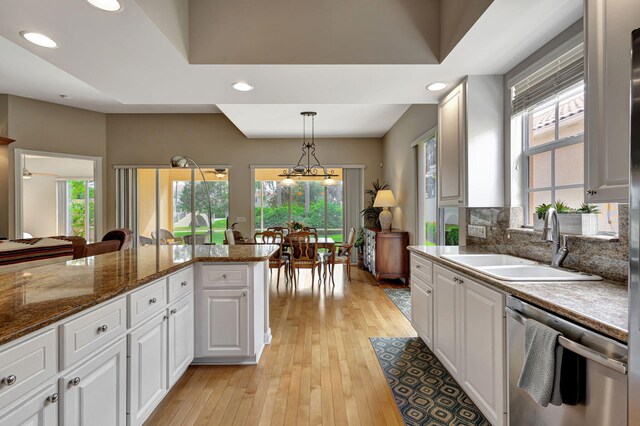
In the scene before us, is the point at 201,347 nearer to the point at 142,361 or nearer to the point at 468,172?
the point at 142,361

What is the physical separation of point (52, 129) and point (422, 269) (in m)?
6.43

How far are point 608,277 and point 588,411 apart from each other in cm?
80

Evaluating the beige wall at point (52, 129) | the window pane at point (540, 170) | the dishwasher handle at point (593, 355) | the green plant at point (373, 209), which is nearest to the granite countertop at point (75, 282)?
the dishwasher handle at point (593, 355)

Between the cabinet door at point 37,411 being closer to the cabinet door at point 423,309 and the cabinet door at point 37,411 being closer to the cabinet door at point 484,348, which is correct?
the cabinet door at point 484,348

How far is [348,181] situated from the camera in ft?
22.6

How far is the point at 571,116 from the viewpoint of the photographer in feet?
6.45

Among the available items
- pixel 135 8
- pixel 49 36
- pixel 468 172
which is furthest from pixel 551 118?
pixel 49 36

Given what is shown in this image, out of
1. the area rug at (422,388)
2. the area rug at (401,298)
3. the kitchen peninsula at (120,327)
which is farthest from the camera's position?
the area rug at (401,298)

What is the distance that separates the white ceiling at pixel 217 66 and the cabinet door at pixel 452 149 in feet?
0.59

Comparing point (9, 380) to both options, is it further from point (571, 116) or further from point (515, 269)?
point (571, 116)

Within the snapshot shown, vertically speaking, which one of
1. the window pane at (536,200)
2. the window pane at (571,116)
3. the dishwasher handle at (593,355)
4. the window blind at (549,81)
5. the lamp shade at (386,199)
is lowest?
the dishwasher handle at (593,355)

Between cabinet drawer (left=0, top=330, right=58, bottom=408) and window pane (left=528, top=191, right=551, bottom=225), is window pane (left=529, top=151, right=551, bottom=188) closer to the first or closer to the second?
window pane (left=528, top=191, right=551, bottom=225)

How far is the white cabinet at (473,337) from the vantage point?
5.05 ft

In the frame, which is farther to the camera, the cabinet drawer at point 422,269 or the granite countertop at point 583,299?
the cabinet drawer at point 422,269
